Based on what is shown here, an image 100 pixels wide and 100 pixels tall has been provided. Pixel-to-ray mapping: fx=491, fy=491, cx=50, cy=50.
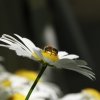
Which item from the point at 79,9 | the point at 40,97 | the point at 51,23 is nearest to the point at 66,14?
the point at 51,23

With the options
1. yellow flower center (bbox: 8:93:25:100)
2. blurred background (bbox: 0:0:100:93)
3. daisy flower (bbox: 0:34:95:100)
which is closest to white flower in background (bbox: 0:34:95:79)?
daisy flower (bbox: 0:34:95:100)

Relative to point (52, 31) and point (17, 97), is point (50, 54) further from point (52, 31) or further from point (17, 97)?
point (52, 31)

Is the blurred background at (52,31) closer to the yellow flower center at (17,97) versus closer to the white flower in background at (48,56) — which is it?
the yellow flower center at (17,97)

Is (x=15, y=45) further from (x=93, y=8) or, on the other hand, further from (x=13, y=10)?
(x=93, y=8)

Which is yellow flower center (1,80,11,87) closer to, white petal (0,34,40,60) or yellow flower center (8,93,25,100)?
yellow flower center (8,93,25,100)

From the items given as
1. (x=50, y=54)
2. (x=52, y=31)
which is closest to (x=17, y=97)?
(x=50, y=54)
